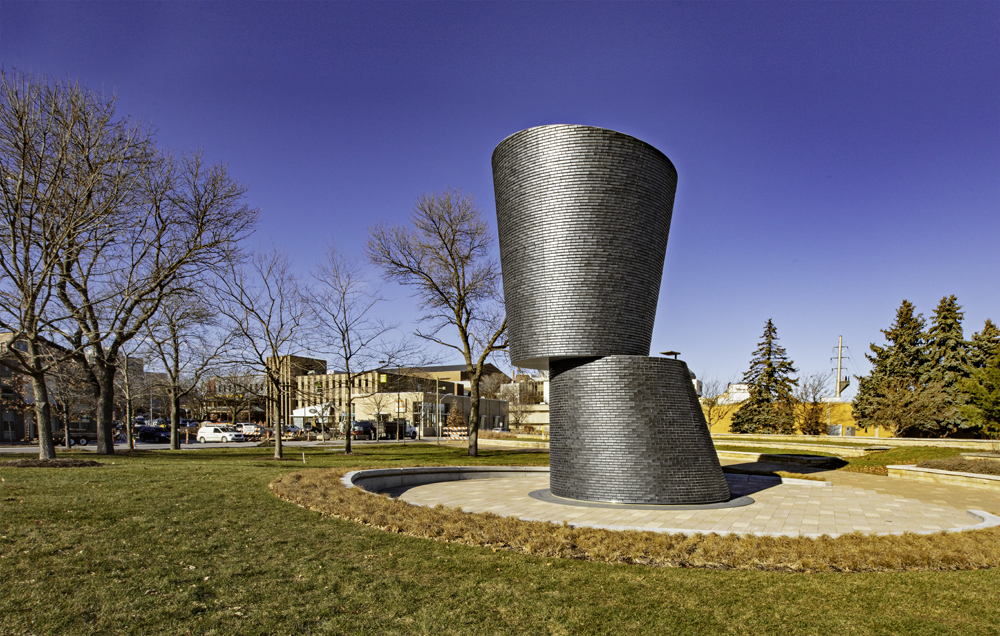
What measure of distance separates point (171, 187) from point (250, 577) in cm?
2212

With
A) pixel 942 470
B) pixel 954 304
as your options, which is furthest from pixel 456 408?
pixel 942 470

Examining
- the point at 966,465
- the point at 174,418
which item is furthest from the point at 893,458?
the point at 174,418

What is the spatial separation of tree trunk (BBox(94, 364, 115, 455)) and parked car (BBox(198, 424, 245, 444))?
23.5 meters

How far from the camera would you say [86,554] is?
6.37 metres

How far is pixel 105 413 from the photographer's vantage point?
2300 centimetres

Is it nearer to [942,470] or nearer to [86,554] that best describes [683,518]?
[86,554]

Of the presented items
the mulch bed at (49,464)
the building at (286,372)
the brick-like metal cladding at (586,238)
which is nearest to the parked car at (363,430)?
the building at (286,372)

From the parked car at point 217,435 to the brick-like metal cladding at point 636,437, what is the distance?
40297 mm

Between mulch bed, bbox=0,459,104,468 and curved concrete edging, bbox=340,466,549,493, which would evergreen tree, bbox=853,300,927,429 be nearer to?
curved concrete edging, bbox=340,466,549,493

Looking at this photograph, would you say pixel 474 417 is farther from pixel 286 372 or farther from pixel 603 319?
pixel 603 319

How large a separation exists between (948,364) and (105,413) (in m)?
46.7

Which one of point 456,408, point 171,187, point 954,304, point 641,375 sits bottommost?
point 456,408

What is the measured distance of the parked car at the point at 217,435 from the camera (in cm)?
4553

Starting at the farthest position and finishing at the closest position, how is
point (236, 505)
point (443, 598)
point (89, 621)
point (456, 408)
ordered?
point (456, 408) < point (236, 505) < point (443, 598) < point (89, 621)
